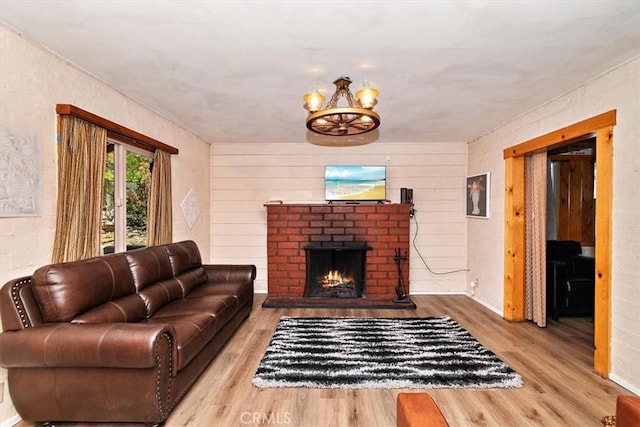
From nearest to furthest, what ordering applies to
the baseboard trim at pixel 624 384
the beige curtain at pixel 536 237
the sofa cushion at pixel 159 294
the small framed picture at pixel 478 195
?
the baseboard trim at pixel 624 384 → the sofa cushion at pixel 159 294 → the beige curtain at pixel 536 237 → the small framed picture at pixel 478 195

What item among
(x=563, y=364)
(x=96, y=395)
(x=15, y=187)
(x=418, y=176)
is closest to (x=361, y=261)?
(x=418, y=176)

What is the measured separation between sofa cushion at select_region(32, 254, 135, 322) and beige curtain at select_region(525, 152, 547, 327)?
14.1 ft

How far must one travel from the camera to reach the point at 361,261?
4953 millimetres

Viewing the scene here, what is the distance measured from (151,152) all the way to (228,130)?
113 centimetres

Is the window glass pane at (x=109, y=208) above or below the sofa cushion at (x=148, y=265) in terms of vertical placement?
above

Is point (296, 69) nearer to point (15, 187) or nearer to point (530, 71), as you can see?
point (530, 71)

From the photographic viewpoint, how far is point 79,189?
2.47 meters

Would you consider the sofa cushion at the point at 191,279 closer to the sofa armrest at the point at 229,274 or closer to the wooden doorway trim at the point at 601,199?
the sofa armrest at the point at 229,274

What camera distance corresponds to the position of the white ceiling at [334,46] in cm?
179

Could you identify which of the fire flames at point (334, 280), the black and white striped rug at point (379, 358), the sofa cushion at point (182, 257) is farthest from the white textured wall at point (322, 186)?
the black and white striped rug at point (379, 358)

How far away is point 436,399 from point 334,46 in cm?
256

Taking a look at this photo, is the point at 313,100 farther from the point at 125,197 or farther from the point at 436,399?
the point at 436,399

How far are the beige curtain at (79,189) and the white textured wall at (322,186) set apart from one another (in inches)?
101

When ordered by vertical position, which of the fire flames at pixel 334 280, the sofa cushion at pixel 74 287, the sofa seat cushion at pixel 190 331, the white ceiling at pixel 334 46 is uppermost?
the white ceiling at pixel 334 46
